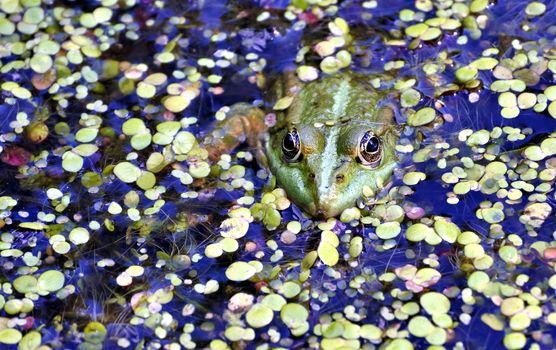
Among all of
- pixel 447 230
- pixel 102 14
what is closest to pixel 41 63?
pixel 102 14

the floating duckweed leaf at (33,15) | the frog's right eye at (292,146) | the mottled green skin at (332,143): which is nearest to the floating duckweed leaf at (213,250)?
the mottled green skin at (332,143)

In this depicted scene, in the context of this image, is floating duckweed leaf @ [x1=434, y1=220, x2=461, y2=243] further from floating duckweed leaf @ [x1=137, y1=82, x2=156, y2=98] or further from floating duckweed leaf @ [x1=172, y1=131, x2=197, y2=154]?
floating duckweed leaf @ [x1=137, y1=82, x2=156, y2=98]

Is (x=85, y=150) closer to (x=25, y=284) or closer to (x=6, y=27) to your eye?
(x=25, y=284)

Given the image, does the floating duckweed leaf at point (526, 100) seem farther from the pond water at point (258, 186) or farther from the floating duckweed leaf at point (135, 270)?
the floating duckweed leaf at point (135, 270)

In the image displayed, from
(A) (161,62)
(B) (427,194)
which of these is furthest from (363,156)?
(A) (161,62)

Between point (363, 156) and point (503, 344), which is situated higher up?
point (363, 156)

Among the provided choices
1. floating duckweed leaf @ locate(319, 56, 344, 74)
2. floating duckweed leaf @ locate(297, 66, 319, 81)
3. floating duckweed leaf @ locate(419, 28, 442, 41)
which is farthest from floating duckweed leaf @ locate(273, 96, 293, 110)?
floating duckweed leaf @ locate(419, 28, 442, 41)

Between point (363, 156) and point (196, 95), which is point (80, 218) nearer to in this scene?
point (196, 95)
